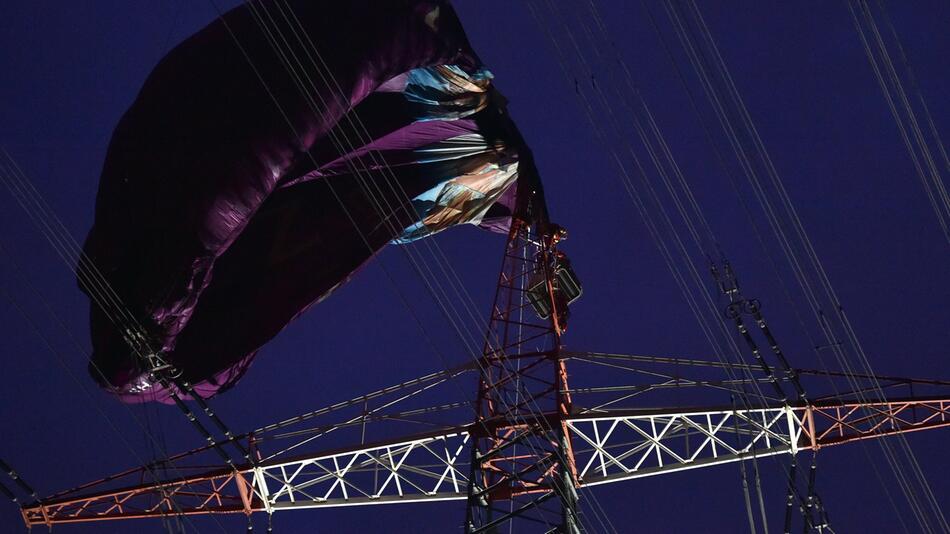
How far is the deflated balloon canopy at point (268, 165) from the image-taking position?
14070 mm

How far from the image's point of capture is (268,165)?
14133 mm

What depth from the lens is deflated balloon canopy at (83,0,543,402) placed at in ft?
46.2

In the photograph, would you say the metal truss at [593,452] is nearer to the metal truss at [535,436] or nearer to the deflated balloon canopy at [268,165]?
the metal truss at [535,436]

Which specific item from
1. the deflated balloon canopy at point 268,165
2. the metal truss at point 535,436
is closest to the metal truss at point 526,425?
the metal truss at point 535,436

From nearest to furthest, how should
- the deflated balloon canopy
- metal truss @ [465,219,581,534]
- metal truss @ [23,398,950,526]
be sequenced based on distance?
the deflated balloon canopy, metal truss @ [465,219,581,534], metal truss @ [23,398,950,526]

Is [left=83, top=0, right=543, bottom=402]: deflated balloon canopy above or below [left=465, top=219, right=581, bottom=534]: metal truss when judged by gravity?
above

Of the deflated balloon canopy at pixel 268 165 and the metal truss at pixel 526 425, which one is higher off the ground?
the deflated balloon canopy at pixel 268 165

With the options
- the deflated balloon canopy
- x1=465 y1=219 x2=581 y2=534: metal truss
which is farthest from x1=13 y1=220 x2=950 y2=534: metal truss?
the deflated balloon canopy

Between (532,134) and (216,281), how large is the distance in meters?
49.4

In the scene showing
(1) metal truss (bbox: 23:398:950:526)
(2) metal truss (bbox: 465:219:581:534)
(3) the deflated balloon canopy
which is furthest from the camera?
(1) metal truss (bbox: 23:398:950:526)

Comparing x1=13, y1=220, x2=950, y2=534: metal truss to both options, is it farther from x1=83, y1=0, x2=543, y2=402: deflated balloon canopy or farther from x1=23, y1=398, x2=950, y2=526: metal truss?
x1=83, y1=0, x2=543, y2=402: deflated balloon canopy

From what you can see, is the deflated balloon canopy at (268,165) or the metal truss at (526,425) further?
the metal truss at (526,425)

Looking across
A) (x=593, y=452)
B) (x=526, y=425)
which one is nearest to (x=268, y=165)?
(x=526, y=425)

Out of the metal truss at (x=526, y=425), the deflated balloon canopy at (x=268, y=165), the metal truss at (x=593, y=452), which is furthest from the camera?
the metal truss at (x=593, y=452)
